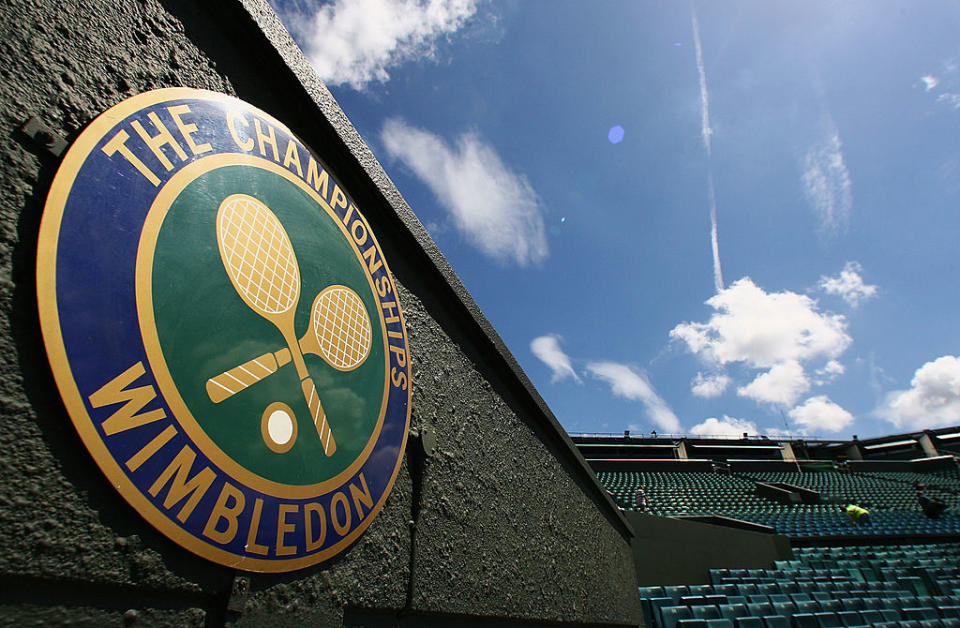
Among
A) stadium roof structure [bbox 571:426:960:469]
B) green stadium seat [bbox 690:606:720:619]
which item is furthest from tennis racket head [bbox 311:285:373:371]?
stadium roof structure [bbox 571:426:960:469]

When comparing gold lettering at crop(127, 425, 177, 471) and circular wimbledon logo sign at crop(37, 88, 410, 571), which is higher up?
circular wimbledon logo sign at crop(37, 88, 410, 571)

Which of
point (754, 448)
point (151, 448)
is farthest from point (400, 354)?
point (754, 448)

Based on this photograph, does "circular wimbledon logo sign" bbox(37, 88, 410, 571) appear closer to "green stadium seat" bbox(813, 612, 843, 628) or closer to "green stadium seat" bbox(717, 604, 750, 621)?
"green stadium seat" bbox(717, 604, 750, 621)

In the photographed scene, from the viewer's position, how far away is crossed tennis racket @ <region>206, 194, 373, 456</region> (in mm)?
1201

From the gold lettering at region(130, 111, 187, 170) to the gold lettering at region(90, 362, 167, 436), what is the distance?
0.50 metres

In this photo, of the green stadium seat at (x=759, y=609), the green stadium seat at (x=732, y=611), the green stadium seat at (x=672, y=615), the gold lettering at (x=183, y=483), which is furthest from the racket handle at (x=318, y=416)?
the green stadium seat at (x=759, y=609)

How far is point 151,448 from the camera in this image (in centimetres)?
94

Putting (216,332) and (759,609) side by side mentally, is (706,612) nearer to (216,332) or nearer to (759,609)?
(759,609)

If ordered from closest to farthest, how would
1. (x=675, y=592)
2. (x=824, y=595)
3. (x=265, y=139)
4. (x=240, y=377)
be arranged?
1. (x=240, y=377)
2. (x=265, y=139)
3. (x=824, y=595)
4. (x=675, y=592)

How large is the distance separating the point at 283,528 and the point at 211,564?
0.58 ft

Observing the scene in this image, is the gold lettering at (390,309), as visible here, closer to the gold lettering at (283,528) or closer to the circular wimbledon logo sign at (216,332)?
the circular wimbledon logo sign at (216,332)

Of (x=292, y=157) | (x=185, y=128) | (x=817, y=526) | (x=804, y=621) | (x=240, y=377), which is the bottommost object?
(x=804, y=621)

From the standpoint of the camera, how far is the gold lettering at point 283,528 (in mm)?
1165

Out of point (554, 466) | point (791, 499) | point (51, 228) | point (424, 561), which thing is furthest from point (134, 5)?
point (791, 499)
